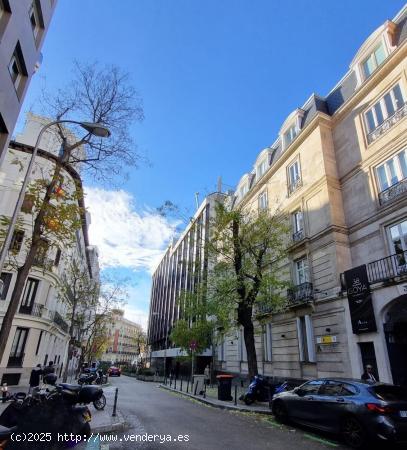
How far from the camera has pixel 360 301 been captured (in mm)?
14297

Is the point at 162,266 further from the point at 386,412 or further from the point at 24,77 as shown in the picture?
the point at 386,412

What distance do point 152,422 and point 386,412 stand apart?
6453 millimetres

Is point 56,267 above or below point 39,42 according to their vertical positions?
below

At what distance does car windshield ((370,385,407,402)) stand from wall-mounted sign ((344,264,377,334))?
20.6 feet

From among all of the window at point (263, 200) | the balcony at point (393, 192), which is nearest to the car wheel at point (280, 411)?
the balcony at point (393, 192)

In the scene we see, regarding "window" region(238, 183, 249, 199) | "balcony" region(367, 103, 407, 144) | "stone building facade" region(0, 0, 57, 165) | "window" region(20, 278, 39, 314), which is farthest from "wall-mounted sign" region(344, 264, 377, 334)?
"window" region(20, 278, 39, 314)

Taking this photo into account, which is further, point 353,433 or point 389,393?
point 389,393

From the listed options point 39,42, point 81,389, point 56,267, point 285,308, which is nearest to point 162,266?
point 56,267

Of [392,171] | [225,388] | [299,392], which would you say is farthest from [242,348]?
[392,171]

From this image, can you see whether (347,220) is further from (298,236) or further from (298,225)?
(298,225)

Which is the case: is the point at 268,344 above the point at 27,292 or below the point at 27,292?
below

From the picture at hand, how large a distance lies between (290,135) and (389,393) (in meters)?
18.9

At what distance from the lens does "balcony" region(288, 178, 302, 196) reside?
20.9 m

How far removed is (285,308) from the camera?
62.0 feet
